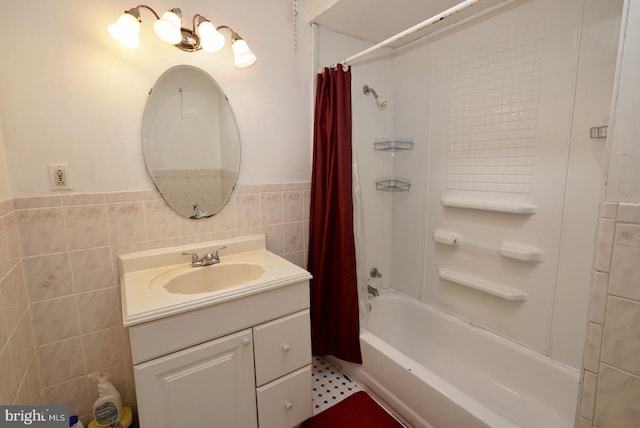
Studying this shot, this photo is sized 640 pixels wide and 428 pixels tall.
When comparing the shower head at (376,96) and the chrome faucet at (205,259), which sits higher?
the shower head at (376,96)

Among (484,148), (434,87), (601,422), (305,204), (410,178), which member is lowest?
(601,422)

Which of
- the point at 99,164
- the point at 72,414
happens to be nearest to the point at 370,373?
the point at 72,414

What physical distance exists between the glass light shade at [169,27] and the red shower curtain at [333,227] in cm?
74

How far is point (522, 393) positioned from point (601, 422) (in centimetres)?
82

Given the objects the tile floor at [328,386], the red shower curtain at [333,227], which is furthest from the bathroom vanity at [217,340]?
the red shower curtain at [333,227]

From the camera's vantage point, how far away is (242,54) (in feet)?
4.49

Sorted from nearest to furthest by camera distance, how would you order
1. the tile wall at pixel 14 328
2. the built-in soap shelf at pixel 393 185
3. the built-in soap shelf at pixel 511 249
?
1. the tile wall at pixel 14 328
2. the built-in soap shelf at pixel 511 249
3. the built-in soap shelf at pixel 393 185

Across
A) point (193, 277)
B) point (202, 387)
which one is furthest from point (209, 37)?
point (202, 387)

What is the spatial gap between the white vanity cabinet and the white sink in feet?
0.13

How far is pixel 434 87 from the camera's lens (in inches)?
72.1

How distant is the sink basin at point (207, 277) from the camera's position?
49.9 inches

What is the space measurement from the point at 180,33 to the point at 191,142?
0.46 meters

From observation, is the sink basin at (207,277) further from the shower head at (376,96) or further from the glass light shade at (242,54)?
the shower head at (376,96)

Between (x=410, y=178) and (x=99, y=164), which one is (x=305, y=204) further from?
(x=99, y=164)
